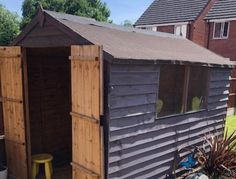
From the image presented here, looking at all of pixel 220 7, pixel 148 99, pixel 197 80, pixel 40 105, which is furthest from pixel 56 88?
pixel 220 7

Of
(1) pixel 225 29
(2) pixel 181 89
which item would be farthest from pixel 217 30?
(2) pixel 181 89

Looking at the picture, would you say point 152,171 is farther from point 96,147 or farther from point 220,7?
point 220,7

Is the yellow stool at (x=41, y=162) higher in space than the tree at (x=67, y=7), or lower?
lower

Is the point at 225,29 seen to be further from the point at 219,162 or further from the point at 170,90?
the point at 170,90

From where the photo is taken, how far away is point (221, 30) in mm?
20250

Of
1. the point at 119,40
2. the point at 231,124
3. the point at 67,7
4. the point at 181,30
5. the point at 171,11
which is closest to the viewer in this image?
the point at 119,40

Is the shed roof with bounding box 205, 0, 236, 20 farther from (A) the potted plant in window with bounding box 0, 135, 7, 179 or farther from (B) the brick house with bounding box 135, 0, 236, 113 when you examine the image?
(A) the potted plant in window with bounding box 0, 135, 7, 179

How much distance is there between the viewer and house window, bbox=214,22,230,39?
19984mm

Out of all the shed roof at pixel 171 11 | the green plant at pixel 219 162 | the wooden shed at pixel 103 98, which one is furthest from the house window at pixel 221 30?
the green plant at pixel 219 162

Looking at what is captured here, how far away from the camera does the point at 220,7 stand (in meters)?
20.6

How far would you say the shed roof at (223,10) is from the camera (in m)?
19.4

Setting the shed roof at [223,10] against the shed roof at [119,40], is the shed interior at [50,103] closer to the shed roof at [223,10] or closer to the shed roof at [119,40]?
the shed roof at [119,40]

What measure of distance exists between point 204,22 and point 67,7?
1273 cm

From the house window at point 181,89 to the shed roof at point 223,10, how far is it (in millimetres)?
14852
